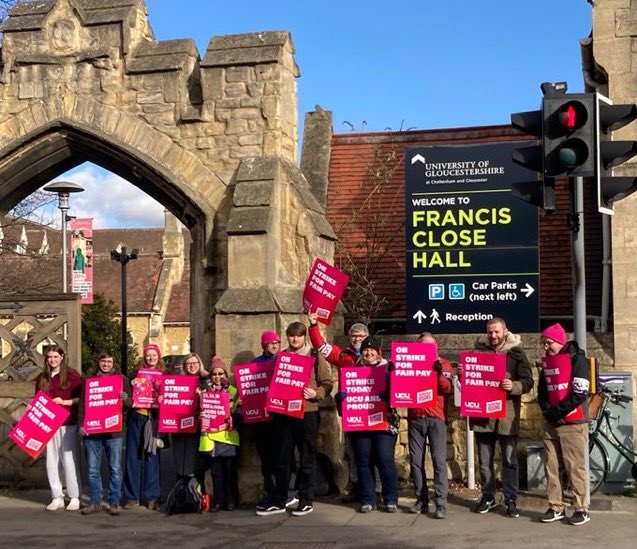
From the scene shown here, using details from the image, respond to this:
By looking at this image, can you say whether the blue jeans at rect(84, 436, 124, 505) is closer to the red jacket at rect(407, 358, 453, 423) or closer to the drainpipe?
the red jacket at rect(407, 358, 453, 423)

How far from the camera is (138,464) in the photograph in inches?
435

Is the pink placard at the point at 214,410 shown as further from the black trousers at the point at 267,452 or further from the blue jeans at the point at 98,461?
the blue jeans at the point at 98,461

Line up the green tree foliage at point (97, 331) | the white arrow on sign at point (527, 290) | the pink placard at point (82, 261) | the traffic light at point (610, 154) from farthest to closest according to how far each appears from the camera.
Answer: the green tree foliage at point (97, 331) → the pink placard at point (82, 261) → the white arrow on sign at point (527, 290) → the traffic light at point (610, 154)

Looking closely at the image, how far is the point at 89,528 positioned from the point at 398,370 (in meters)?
3.17

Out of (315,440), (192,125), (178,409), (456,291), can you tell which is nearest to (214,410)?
(178,409)

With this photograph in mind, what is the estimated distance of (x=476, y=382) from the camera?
9750 millimetres

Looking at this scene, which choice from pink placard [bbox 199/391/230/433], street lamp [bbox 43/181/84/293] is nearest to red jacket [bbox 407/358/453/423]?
pink placard [bbox 199/391/230/433]

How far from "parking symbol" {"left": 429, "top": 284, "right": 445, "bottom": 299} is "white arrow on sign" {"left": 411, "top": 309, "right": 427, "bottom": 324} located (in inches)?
8.1

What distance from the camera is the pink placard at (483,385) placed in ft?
31.7

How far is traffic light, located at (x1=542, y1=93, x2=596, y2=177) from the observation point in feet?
28.7

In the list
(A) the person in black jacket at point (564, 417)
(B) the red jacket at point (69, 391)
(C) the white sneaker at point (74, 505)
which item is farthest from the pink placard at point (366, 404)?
(C) the white sneaker at point (74, 505)

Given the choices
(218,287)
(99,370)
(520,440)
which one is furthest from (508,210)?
(99,370)

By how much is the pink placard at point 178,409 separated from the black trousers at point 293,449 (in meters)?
0.84

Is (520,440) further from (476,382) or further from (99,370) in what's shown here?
(99,370)
